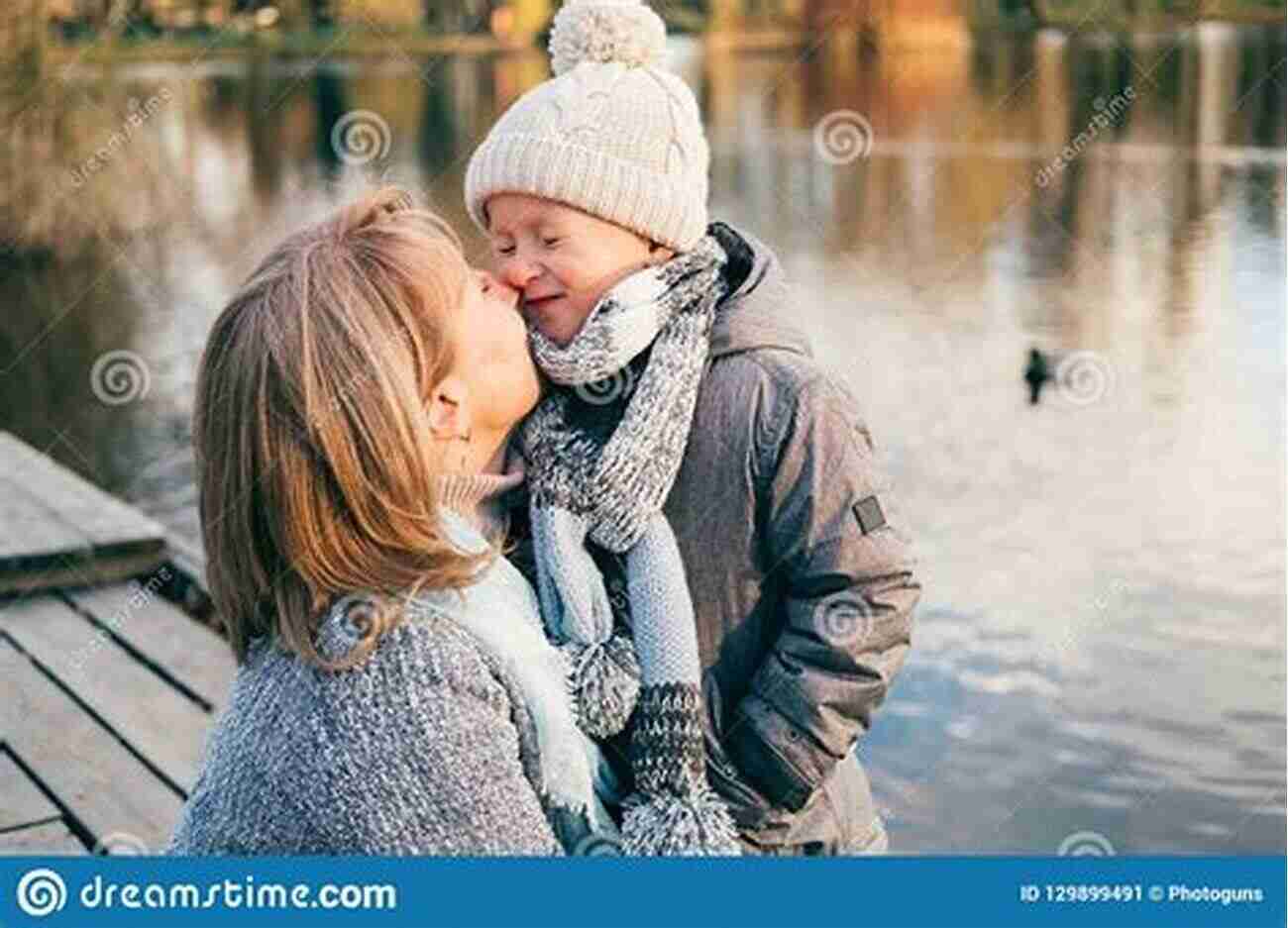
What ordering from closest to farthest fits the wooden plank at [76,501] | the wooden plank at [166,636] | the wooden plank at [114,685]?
the wooden plank at [114,685] < the wooden plank at [166,636] < the wooden plank at [76,501]

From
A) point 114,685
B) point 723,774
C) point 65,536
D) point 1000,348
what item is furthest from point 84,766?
point 1000,348

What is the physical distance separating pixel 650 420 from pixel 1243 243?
932cm

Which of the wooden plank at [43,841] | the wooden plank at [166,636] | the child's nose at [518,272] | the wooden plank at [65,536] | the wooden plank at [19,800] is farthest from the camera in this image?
the wooden plank at [65,536]

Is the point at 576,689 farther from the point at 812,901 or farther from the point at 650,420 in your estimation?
the point at 812,901

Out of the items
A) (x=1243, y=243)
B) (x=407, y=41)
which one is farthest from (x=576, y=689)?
(x=407, y=41)

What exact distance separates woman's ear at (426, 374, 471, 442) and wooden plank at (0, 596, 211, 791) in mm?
1529

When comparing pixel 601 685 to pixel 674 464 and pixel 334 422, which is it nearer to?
pixel 674 464

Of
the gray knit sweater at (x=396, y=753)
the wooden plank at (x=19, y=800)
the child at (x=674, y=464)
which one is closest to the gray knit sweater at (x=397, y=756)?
the gray knit sweater at (x=396, y=753)

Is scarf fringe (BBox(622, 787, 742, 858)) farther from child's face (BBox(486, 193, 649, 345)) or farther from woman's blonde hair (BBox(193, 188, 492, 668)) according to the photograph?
child's face (BBox(486, 193, 649, 345))

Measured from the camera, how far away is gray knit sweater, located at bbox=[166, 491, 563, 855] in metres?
1.58

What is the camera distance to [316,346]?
1.59 metres

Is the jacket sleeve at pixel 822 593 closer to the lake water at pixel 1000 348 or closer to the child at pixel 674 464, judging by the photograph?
the child at pixel 674 464

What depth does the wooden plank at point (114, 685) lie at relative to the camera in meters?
3.27

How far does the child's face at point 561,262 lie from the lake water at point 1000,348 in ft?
9.35
